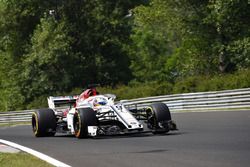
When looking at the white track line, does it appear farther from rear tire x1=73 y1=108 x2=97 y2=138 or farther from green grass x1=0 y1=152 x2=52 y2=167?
rear tire x1=73 y1=108 x2=97 y2=138

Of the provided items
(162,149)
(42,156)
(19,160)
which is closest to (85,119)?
(42,156)

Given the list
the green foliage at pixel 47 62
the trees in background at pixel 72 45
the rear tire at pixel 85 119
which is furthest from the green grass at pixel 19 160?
the green foliage at pixel 47 62

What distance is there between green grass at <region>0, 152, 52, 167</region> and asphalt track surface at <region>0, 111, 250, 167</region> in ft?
1.44

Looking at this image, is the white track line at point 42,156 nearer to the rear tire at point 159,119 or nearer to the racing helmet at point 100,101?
the racing helmet at point 100,101

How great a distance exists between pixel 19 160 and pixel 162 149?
105 inches

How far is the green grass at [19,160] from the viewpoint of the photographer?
33.2 feet

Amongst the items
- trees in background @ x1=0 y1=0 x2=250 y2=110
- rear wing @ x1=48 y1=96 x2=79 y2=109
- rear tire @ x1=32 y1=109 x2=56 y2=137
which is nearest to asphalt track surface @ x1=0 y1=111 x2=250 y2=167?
rear tire @ x1=32 y1=109 x2=56 y2=137

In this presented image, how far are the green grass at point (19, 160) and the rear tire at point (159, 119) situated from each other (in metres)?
4.14

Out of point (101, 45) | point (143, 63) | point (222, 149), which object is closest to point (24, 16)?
point (101, 45)

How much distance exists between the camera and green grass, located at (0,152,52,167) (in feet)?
33.2

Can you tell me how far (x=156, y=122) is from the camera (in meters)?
14.9

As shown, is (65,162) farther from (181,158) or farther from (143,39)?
(143,39)

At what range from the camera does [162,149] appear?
451 inches

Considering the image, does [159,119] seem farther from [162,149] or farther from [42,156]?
[42,156]
